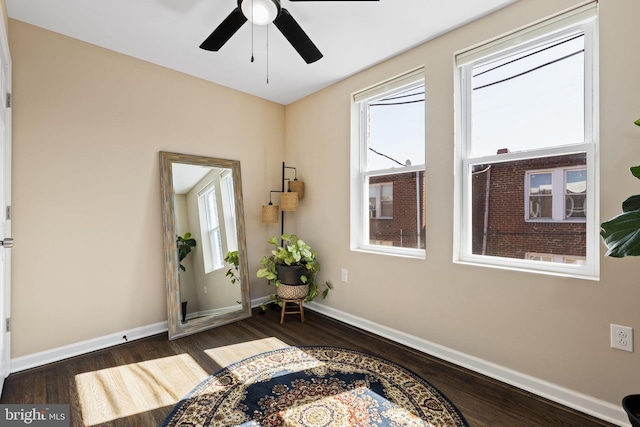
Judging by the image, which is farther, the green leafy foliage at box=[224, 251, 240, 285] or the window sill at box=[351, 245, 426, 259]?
the green leafy foliage at box=[224, 251, 240, 285]

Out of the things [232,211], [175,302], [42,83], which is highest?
[42,83]

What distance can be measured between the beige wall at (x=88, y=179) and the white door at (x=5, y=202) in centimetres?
8

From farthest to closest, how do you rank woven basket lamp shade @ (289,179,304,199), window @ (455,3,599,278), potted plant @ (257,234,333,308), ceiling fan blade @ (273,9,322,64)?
woven basket lamp shade @ (289,179,304,199)
potted plant @ (257,234,333,308)
window @ (455,3,599,278)
ceiling fan blade @ (273,9,322,64)

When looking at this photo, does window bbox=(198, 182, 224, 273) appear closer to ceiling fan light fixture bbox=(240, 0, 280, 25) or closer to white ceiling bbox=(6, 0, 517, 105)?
white ceiling bbox=(6, 0, 517, 105)

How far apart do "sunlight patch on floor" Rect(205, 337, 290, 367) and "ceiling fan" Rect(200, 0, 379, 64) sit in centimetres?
222

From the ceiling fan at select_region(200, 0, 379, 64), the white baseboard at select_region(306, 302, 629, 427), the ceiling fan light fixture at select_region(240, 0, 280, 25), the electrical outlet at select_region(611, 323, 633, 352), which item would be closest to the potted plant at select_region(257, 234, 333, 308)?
the white baseboard at select_region(306, 302, 629, 427)

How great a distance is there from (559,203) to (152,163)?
3200 mm

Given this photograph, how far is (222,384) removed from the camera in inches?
82.2

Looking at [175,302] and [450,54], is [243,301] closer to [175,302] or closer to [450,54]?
[175,302]

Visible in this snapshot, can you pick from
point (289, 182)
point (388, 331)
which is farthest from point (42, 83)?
point (388, 331)

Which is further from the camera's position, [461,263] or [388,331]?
[388,331]

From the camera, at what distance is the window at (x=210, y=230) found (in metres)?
3.16

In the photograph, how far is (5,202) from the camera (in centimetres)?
210

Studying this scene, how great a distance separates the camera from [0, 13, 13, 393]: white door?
76.5 inches
